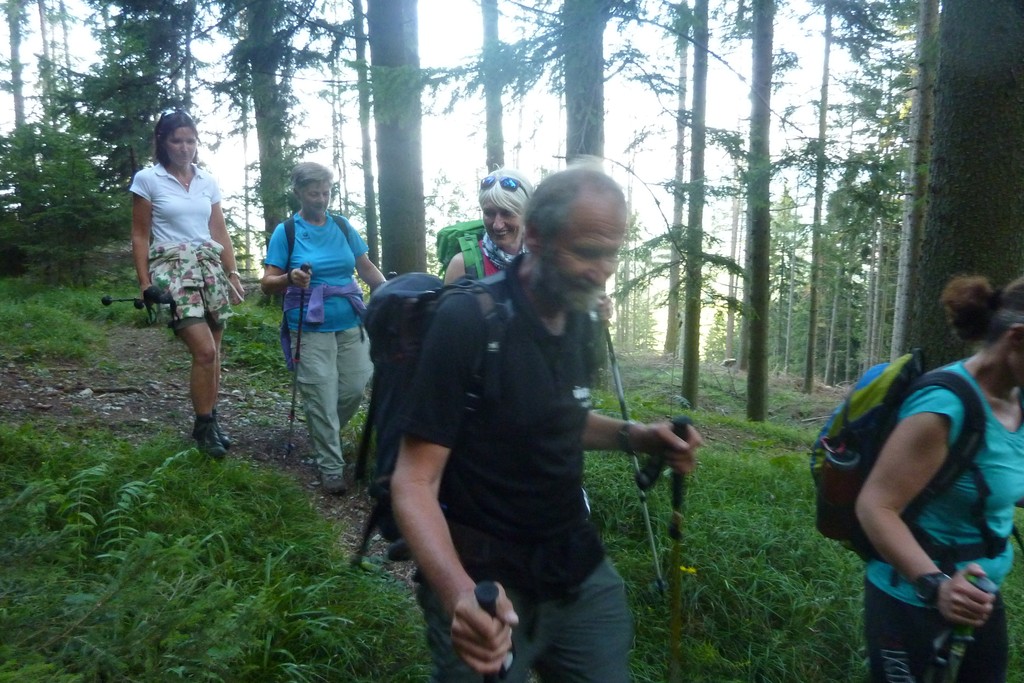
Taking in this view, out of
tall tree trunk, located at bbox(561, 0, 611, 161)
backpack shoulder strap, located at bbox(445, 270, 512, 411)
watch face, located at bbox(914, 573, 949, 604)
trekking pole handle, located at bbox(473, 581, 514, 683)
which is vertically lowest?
watch face, located at bbox(914, 573, 949, 604)

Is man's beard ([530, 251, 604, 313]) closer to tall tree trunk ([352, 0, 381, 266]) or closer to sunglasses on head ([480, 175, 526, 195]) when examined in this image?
sunglasses on head ([480, 175, 526, 195])

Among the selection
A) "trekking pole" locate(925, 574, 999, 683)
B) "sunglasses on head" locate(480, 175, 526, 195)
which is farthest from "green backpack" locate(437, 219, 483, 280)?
"trekking pole" locate(925, 574, 999, 683)

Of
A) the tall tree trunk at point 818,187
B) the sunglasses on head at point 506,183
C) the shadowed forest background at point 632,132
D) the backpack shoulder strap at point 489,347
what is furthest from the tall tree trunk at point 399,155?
the backpack shoulder strap at point 489,347

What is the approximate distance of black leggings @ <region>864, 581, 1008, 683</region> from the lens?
7.47 ft

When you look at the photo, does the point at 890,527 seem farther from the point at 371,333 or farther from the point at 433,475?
the point at 371,333

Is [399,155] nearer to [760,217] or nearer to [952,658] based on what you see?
[760,217]

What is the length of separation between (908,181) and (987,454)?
895 centimetres

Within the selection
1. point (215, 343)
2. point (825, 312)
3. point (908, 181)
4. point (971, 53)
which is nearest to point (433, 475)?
point (215, 343)

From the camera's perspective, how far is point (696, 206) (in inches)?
340

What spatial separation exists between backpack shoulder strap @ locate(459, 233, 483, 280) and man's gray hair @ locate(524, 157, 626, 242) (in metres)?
2.03

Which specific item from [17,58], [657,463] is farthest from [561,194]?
[17,58]

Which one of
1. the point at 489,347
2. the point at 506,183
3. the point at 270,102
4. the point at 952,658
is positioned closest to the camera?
the point at 489,347

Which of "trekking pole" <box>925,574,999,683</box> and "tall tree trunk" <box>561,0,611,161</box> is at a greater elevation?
"tall tree trunk" <box>561,0,611,161</box>

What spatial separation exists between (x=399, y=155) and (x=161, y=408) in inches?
124
